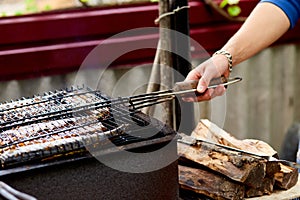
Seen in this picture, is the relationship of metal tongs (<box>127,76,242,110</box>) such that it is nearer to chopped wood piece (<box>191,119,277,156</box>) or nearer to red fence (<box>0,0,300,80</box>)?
chopped wood piece (<box>191,119,277,156</box>)

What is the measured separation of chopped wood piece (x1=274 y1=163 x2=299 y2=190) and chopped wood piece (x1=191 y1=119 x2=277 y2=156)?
0.19 metres

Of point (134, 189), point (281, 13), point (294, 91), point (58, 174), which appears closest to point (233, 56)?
point (281, 13)

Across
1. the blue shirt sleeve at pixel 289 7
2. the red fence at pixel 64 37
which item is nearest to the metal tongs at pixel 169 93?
the blue shirt sleeve at pixel 289 7

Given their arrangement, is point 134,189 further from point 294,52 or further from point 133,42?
point 294,52

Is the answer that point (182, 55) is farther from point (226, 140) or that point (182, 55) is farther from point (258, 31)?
point (226, 140)

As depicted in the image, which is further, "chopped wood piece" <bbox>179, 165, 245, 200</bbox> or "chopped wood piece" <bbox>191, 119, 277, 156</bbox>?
"chopped wood piece" <bbox>191, 119, 277, 156</bbox>

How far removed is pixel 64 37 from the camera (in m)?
4.21

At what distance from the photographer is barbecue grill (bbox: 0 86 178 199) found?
5.89ft

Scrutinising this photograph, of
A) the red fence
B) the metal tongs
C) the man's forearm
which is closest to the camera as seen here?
the metal tongs

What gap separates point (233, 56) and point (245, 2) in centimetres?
213

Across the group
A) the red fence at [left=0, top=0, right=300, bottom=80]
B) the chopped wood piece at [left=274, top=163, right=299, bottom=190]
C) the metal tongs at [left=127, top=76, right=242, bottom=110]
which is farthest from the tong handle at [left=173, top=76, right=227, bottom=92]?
the red fence at [left=0, top=0, right=300, bottom=80]

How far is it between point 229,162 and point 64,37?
2.36 m

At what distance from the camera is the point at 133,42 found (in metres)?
4.36

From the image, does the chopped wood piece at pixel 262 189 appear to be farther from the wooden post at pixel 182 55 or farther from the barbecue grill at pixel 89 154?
the wooden post at pixel 182 55
